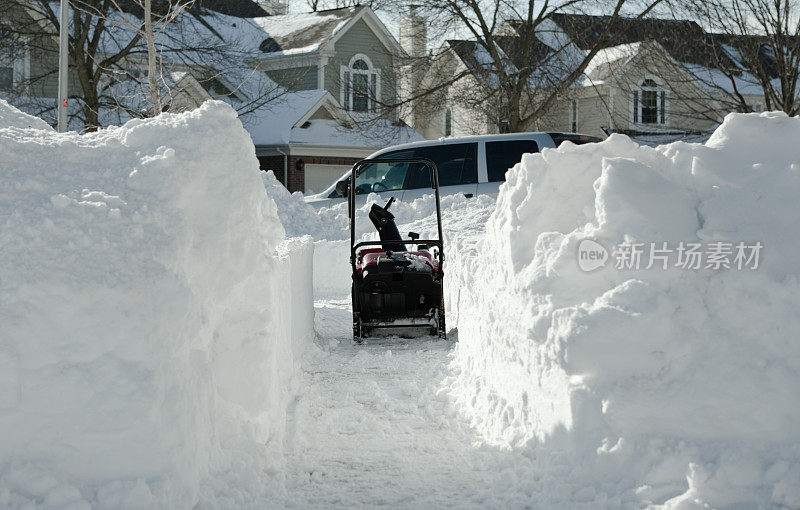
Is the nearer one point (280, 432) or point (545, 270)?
point (545, 270)

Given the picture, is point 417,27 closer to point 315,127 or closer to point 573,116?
point 315,127

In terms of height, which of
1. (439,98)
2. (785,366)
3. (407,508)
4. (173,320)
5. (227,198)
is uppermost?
(439,98)

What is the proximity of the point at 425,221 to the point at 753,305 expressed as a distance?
34.2ft

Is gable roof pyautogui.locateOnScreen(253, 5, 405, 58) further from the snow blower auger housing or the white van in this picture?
the snow blower auger housing

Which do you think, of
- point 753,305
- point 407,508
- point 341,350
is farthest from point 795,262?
point 341,350

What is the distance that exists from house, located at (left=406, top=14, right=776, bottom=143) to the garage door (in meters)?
3.25

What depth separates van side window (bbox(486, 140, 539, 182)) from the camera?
46.7 feet

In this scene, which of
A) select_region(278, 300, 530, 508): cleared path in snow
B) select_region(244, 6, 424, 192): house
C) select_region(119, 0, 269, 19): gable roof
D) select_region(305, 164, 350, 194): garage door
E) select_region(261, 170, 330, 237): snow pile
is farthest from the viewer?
select_region(119, 0, 269, 19): gable roof

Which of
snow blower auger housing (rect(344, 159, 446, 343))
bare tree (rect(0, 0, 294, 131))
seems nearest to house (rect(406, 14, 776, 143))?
bare tree (rect(0, 0, 294, 131))

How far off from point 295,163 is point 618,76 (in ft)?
34.8

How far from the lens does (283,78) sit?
25.3 m

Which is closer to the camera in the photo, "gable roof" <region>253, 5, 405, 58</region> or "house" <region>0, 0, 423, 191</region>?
"house" <region>0, 0, 423, 191</region>

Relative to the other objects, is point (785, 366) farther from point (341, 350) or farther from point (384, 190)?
point (384, 190)

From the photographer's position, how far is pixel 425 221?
14.9 m
